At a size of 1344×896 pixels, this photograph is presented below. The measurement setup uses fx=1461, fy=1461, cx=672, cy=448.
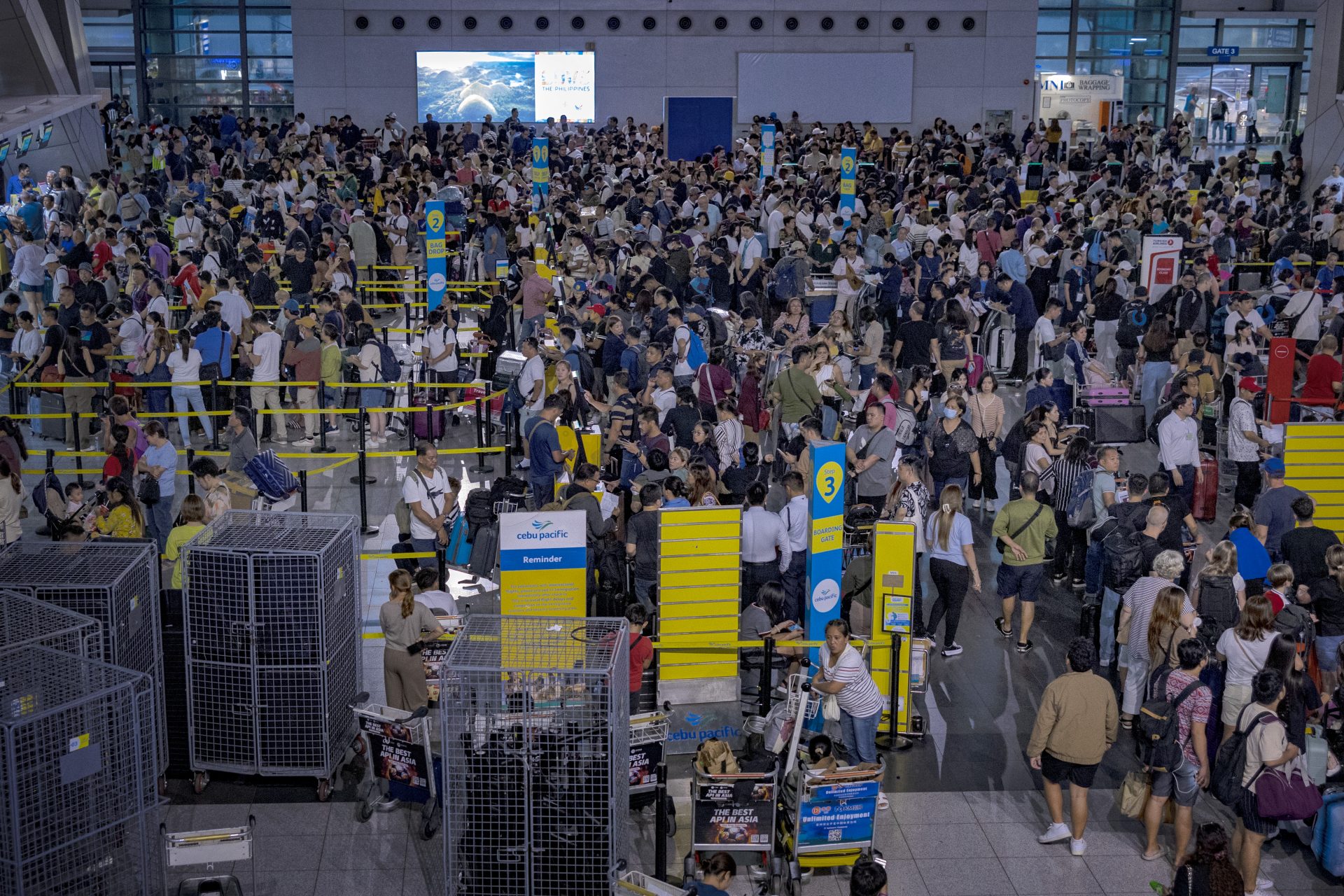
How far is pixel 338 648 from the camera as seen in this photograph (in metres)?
9.77

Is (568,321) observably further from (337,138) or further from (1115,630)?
(337,138)

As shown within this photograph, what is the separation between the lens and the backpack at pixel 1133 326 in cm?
1805

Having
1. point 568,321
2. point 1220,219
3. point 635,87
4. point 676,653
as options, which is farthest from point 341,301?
point 635,87

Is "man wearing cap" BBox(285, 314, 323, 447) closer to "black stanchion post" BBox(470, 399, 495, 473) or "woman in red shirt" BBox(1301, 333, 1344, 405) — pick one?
"black stanchion post" BBox(470, 399, 495, 473)

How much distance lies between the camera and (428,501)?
1221cm

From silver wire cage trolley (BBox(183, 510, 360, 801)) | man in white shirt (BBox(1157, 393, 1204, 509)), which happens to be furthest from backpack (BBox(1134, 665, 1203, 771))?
silver wire cage trolley (BBox(183, 510, 360, 801))

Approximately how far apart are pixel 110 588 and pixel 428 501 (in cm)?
353

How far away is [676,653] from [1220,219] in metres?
16.9

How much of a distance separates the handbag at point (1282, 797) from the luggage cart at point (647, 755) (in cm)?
347

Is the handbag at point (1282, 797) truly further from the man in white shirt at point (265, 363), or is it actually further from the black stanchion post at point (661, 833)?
the man in white shirt at point (265, 363)

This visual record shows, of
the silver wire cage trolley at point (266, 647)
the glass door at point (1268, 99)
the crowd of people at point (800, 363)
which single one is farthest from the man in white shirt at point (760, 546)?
the glass door at point (1268, 99)

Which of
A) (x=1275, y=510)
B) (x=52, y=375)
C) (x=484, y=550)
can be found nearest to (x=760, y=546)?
(x=484, y=550)

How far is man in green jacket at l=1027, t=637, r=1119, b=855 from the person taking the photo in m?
8.77

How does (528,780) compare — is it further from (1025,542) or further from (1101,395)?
(1101,395)
